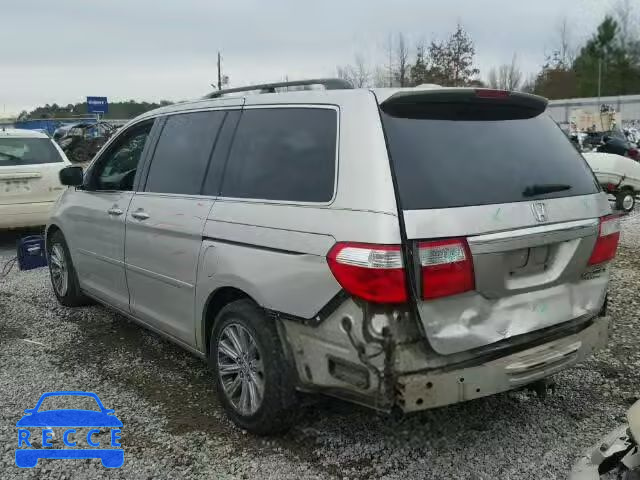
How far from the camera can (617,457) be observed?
211 cm

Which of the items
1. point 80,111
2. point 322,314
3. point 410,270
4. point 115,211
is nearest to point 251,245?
point 322,314

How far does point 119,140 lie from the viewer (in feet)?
15.7

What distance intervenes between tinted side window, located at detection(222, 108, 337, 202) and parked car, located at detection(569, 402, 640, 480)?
1501 mm

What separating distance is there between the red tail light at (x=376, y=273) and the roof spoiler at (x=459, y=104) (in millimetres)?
709

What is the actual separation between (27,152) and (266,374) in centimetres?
731

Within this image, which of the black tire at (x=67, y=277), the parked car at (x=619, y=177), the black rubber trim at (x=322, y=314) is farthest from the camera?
the parked car at (x=619, y=177)

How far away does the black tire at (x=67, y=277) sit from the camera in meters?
5.48

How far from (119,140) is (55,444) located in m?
2.44

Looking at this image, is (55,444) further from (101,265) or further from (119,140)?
(119,140)

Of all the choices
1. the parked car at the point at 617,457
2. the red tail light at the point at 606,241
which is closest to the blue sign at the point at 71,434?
the parked car at the point at 617,457

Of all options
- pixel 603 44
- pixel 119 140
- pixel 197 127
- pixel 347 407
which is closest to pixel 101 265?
pixel 119 140

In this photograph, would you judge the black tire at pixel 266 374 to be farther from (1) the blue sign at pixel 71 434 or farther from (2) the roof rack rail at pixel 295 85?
(2) the roof rack rail at pixel 295 85

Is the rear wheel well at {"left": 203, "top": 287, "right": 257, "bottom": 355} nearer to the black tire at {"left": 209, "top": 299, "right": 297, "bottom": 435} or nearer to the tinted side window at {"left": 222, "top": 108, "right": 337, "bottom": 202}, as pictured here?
the black tire at {"left": 209, "top": 299, "right": 297, "bottom": 435}

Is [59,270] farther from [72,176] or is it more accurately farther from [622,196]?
[622,196]
